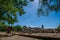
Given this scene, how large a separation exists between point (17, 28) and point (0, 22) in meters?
11.8

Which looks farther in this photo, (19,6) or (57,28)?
(57,28)

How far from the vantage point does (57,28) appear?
37000 mm

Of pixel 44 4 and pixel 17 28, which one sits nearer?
pixel 44 4

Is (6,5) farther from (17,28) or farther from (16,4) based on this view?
(17,28)

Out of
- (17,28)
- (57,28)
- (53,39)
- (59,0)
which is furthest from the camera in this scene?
(17,28)

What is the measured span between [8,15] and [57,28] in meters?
11.0

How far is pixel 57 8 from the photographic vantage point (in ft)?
53.5

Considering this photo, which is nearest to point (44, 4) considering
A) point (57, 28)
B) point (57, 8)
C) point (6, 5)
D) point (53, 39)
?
point (57, 8)

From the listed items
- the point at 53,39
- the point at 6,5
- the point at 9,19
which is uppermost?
the point at 6,5

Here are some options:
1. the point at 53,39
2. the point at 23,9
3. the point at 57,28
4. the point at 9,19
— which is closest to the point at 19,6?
the point at 23,9

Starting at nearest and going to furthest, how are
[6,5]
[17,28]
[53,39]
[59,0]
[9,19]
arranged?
[59,0], [53,39], [6,5], [9,19], [17,28]

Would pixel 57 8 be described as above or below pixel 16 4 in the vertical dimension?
below

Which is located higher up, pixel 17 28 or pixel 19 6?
pixel 19 6

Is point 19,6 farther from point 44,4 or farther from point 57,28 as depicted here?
point 44,4
